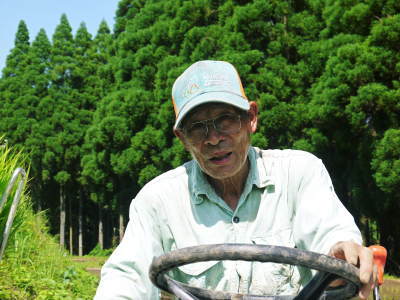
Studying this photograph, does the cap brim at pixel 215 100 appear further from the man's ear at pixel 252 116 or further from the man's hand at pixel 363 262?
the man's hand at pixel 363 262

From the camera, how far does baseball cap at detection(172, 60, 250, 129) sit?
2.15 m

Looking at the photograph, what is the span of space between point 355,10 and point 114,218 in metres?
21.1

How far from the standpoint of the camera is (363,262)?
163 centimetres

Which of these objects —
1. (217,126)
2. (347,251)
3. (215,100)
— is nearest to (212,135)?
(217,126)

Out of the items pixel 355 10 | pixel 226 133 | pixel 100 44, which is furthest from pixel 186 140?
pixel 100 44

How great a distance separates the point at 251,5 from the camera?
53.9 feet

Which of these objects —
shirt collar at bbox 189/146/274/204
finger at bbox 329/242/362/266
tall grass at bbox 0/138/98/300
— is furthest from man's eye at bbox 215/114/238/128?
tall grass at bbox 0/138/98/300

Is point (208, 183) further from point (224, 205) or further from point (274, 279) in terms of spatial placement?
point (274, 279)

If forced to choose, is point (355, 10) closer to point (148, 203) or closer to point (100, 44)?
point (148, 203)

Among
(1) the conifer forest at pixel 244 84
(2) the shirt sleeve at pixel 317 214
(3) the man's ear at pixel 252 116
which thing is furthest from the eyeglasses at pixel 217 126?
(1) the conifer forest at pixel 244 84

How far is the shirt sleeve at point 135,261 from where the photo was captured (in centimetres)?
206

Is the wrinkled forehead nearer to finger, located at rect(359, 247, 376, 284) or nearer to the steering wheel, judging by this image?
the steering wheel

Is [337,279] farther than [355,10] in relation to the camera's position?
No

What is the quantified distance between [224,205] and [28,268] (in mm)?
4612
